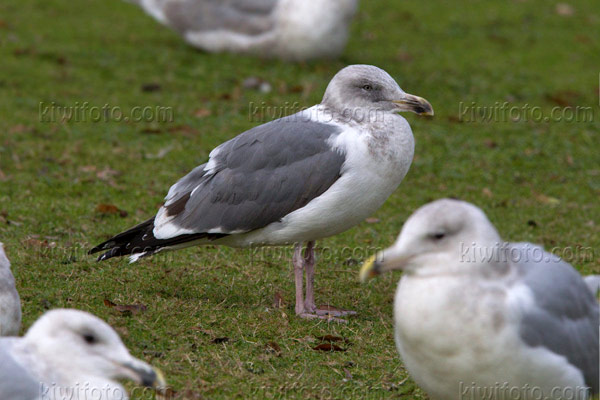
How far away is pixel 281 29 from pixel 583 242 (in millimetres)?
6401

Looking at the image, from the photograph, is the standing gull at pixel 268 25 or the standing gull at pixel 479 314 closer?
the standing gull at pixel 479 314

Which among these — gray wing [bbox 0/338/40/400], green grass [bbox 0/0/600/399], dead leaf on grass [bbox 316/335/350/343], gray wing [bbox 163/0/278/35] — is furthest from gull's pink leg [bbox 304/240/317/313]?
gray wing [bbox 163/0/278/35]

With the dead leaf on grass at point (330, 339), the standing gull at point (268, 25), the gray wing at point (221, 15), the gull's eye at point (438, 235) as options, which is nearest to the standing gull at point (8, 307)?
the dead leaf on grass at point (330, 339)

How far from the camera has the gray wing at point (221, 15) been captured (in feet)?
44.3

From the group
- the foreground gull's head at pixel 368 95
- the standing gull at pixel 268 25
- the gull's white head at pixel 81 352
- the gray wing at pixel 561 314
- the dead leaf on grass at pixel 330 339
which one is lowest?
the dead leaf on grass at pixel 330 339

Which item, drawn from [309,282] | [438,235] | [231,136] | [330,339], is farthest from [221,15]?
[438,235]

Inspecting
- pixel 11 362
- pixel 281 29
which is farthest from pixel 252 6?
pixel 11 362

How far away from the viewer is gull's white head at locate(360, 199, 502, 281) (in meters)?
4.31

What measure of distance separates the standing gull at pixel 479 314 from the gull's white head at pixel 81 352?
1200 mm

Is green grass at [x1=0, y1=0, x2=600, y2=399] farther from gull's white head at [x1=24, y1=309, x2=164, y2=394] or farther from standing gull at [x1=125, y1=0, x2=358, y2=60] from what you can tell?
gull's white head at [x1=24, y1=309, x2=164, y2=394]

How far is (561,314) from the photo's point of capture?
444 cm

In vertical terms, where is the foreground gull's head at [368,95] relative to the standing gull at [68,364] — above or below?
above

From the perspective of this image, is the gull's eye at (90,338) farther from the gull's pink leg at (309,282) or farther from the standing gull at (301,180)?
the gull's pink leg at (309,282)

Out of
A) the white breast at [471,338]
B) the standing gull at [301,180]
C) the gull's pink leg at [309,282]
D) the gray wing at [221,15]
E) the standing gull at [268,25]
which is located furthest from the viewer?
the gray wing at [221,15]
